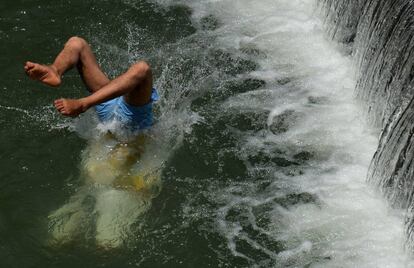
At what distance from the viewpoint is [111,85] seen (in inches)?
244

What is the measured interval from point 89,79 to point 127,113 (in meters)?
0.45

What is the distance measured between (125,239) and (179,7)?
3902 mm

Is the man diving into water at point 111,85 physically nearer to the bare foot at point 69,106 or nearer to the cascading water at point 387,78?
the bare foot at point 69,106

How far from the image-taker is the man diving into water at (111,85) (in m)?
6.12

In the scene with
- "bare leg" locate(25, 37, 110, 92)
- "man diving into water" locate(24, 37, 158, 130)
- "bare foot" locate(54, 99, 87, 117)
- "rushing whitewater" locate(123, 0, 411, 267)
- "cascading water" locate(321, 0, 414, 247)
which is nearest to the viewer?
"bare foot" locate(54, 99, 87, 117)

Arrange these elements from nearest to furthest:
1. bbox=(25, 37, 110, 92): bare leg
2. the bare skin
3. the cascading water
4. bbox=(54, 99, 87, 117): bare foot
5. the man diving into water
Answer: bbox=(54, 99, 87, 117): bare foot → the bare skin → the man diving into water → bbox=(25, 37, 110, 92): bare leg → the cascading water

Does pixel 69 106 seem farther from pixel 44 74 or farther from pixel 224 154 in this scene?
pixel 224 154

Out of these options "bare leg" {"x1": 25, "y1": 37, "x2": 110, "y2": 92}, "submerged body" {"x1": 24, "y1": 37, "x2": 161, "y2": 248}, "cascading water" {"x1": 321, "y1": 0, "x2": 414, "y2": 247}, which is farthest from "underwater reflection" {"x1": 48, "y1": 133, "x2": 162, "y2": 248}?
"cascading water" {"x1": 321, "y1": 0, "x2": 414, "y2": 247}

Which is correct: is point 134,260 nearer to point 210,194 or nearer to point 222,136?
point 210,194

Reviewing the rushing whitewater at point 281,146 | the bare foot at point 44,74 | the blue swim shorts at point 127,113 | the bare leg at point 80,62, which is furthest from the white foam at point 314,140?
the bare foot at point 44,74

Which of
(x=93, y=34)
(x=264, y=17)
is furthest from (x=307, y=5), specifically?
(x=93, y=34)

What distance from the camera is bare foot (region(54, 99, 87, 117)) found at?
5832 mm

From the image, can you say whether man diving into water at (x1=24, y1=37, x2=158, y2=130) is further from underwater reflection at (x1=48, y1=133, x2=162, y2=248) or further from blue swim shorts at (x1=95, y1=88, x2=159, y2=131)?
underwater reflection at (x1=48, y1=133, x2=162, y2=248)

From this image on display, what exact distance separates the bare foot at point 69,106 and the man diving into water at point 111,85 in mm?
40
